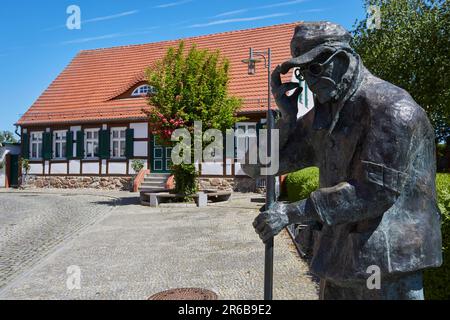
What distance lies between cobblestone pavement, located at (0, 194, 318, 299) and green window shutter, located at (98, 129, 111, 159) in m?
10.2

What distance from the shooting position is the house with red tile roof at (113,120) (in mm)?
18438

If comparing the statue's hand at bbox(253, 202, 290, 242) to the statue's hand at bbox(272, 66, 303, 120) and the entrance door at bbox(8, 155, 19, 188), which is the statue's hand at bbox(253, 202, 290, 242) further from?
the entrance door at bbox(8, 155, 19, 188)

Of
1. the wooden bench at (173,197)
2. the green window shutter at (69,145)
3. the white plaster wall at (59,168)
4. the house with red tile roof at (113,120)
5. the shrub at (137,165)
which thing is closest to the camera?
the wooden bench at (173,197)

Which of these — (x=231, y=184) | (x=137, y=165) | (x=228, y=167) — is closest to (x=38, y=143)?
(x=137, y=165)

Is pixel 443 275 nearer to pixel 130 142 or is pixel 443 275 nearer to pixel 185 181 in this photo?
pixel 185 181

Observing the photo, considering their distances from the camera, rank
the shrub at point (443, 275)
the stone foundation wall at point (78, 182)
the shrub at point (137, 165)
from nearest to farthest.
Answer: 1. the shrub at point (443, 275)
2. the shrub at point (137, 165)
3. the stone foundation wall at point (78, 182)

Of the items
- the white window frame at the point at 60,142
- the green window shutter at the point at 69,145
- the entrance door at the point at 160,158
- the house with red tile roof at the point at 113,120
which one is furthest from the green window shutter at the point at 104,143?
the entrance door at the point at 160,158

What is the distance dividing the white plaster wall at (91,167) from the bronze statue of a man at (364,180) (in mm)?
19579

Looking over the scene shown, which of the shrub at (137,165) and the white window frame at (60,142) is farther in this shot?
the white window frame at (60,142)

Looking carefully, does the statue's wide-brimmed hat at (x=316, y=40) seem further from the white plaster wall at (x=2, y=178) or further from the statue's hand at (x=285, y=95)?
the white plaster wall at (x=2, y=178)

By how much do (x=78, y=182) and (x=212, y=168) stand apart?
723cm

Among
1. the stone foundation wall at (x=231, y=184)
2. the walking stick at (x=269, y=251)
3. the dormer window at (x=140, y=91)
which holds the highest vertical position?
the dormer window at (x=140, y=91)

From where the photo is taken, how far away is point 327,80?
1.62 m
